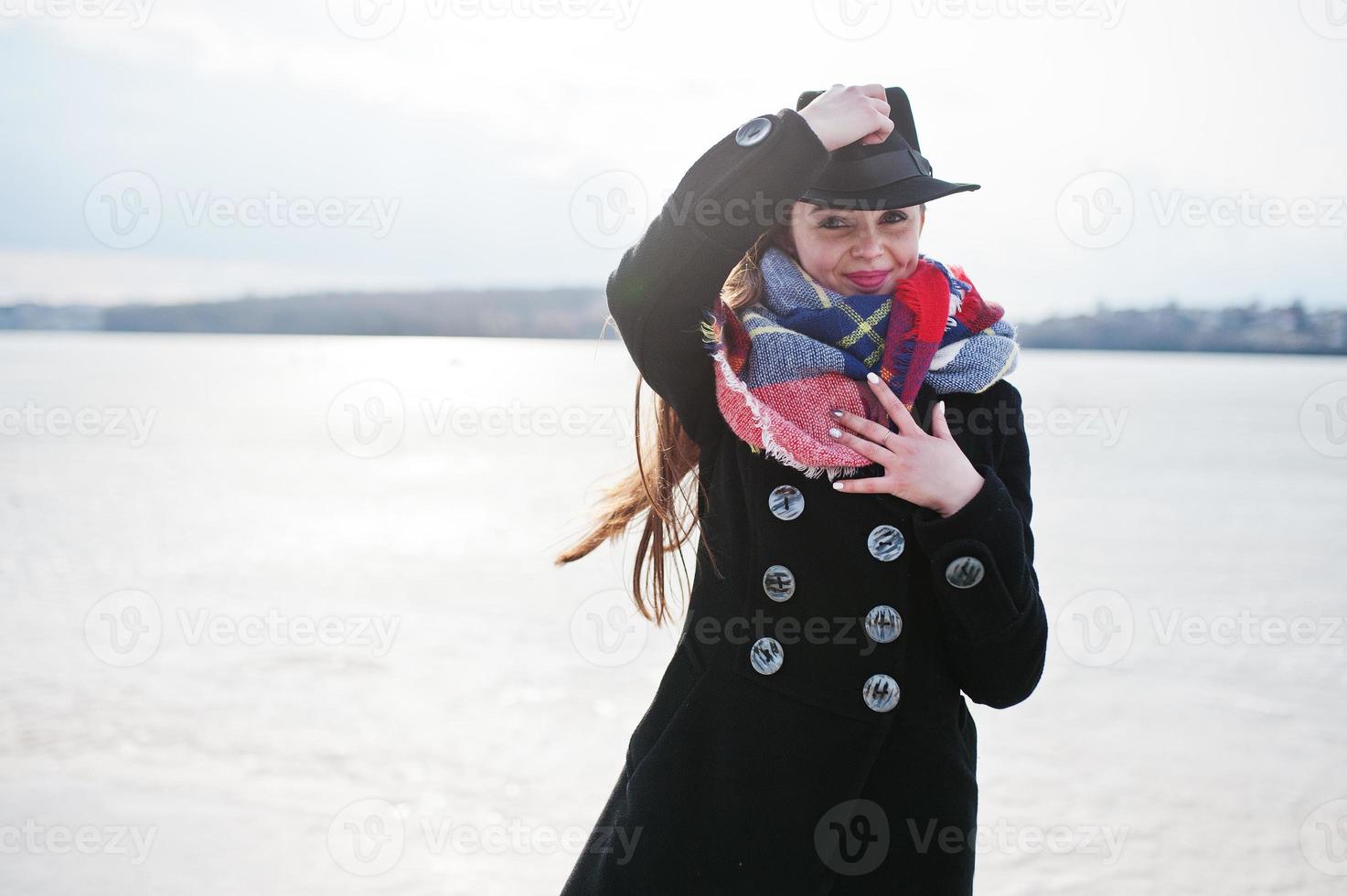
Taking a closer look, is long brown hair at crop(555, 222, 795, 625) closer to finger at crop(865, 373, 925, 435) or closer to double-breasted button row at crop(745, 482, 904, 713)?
double-breasted button row at crop(745, 482, 904, 713)

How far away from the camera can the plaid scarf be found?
65.4 inches

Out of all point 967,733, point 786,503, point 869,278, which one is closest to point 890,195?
point 869,278

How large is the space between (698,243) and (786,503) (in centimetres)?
42

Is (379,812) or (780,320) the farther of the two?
(379,812)

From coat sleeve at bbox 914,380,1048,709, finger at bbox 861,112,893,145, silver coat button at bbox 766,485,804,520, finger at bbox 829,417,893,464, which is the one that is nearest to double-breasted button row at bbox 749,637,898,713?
coat sleeve at bbox 914,380,1048,709

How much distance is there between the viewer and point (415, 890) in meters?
3.38

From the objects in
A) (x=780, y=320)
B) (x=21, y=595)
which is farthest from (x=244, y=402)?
(x=780, y=320)

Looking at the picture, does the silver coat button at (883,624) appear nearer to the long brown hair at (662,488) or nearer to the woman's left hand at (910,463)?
the woman's left hand at (910,463)

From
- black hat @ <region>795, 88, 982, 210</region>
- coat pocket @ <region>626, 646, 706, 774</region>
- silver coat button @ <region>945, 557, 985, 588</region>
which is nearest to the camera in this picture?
silver coat button @ <region>945, 557, 985, 588</region>

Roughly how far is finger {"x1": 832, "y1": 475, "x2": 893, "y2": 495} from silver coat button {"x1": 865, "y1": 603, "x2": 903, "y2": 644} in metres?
0.18

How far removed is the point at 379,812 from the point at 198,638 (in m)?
2.14

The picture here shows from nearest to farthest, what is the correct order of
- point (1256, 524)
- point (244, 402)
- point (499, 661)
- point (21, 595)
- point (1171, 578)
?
point (499, 661), point (21, 595), point (1171, 578), point (1256, 524), point (244, 402)

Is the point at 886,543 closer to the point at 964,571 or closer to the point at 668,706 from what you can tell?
the point at 964,571

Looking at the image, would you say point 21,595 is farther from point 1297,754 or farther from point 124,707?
point 1297,754
